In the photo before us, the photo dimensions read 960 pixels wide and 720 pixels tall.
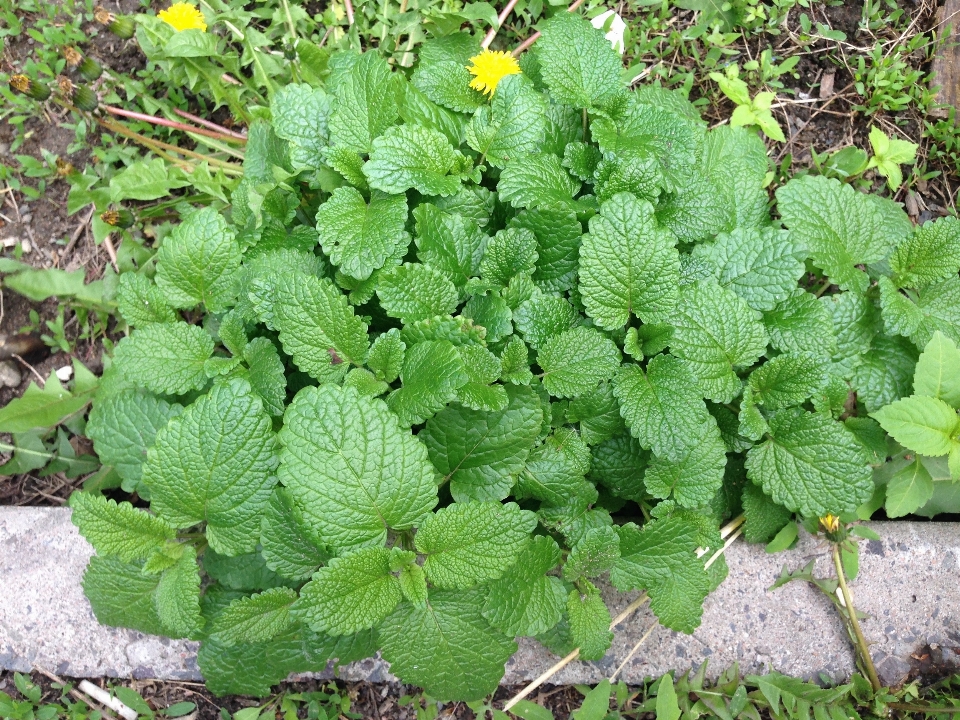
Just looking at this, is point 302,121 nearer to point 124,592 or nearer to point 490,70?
point 490,70

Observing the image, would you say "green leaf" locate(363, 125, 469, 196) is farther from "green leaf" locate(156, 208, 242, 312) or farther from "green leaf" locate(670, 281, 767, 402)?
"green leaf" locate(670, 281, 767, 402)

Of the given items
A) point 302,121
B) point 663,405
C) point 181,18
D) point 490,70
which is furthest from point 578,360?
point 181,18

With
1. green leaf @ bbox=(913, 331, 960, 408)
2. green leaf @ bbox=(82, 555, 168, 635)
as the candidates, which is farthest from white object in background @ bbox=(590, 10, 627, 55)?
green leaf @ bbox=(82, 555, 168, 635)

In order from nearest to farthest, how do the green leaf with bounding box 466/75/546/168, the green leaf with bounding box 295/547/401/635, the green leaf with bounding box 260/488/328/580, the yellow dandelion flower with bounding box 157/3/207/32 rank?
the green leaf with bounding box 295/547/401/635 → the green leaf with bounding box 260/488/328/580 → the green leaf with bounding box 466/75/546/168 → the yellow dandelion flower with bounding box 157/3/207/32

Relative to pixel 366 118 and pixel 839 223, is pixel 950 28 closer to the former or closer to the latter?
pixel 839 223

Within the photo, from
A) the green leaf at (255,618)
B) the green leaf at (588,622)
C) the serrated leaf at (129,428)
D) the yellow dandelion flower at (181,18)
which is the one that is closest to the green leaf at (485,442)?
the green leaf at (588,622)

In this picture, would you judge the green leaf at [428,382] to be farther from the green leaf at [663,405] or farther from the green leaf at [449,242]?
the green leaf at [663,405]
